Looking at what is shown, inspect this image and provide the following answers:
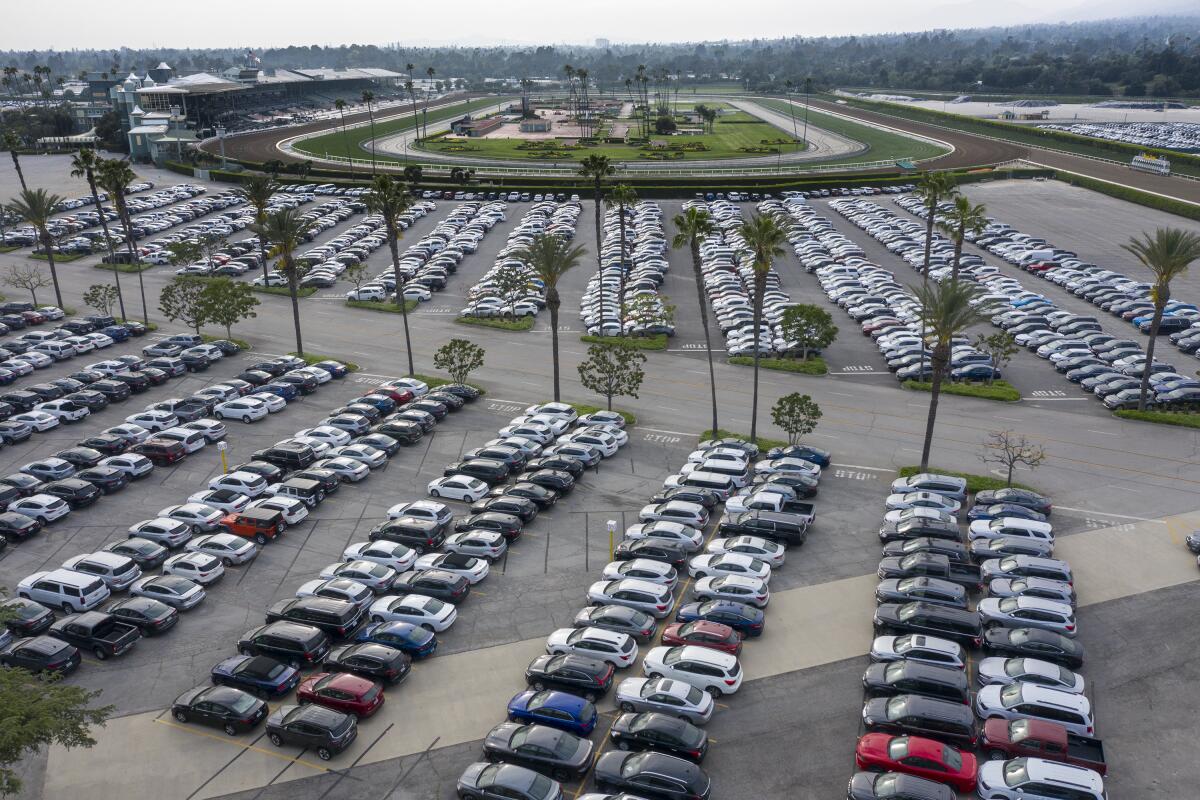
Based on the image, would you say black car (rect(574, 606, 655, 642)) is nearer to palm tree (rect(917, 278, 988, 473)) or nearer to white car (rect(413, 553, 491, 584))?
white car (rect(413, 553, 491, 584))

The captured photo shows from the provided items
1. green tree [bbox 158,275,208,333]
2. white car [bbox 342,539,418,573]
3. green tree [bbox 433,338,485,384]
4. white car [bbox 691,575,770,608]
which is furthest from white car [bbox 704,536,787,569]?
green tree [bbox 158,275,208,333]

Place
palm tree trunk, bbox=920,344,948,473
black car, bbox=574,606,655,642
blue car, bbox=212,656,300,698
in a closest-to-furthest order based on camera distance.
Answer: blue car, bbox=212,656,300,698 < black car, bbox=574,606,655,642 < palm tree trunk, bbox=920,344,948,473

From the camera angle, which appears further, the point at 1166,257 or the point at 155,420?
the point at 155,420

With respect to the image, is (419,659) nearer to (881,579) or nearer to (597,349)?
(881,579)

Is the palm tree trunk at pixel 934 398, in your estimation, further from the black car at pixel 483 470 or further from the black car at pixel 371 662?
the black car at pixel 371 662

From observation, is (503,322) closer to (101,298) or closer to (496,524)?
(101,298)

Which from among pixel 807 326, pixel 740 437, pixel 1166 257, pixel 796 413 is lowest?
pixel 740 437

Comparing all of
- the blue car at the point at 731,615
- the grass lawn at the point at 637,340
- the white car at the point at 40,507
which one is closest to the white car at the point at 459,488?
the blue car at the point at 731,615

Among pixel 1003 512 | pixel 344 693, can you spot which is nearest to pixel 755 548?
pixel 1003 512
